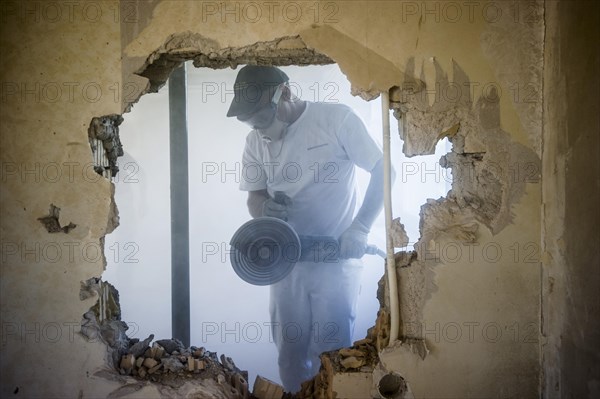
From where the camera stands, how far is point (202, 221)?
6809 mm

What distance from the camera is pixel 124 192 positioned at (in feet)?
22.3

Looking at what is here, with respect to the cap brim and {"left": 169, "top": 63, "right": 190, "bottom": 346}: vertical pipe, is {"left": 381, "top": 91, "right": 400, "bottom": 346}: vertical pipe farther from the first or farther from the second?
{"left": 169, "top": 63, "right": 190, "bottom": 346}: vertical pipe

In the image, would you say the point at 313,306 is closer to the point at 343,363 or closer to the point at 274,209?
the point at 274,209

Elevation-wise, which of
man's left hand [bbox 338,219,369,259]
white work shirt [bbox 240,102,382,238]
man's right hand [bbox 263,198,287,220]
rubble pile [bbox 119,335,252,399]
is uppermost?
white work shirt [bbox 240,102,382,238]

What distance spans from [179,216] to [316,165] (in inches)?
101

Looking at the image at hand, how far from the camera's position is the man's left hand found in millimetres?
4668

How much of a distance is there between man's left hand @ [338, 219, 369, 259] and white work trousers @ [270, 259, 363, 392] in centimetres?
36

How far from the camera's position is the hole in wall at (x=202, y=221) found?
6.66 m

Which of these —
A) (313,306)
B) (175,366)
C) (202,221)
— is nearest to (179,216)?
(202,221)

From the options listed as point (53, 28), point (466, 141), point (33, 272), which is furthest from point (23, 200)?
point (466, 141)

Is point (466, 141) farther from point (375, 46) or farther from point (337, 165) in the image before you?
point (337, 165)

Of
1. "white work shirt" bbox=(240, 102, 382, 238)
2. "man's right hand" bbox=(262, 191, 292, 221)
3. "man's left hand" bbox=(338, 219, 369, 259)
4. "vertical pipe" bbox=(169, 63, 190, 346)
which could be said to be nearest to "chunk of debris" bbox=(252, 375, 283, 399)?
"man's left hand" bbox=(338, 219, 369, 259)

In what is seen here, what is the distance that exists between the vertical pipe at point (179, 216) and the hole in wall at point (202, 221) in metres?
0.21

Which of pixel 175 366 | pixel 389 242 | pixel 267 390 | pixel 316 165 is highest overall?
pixel 316 165
